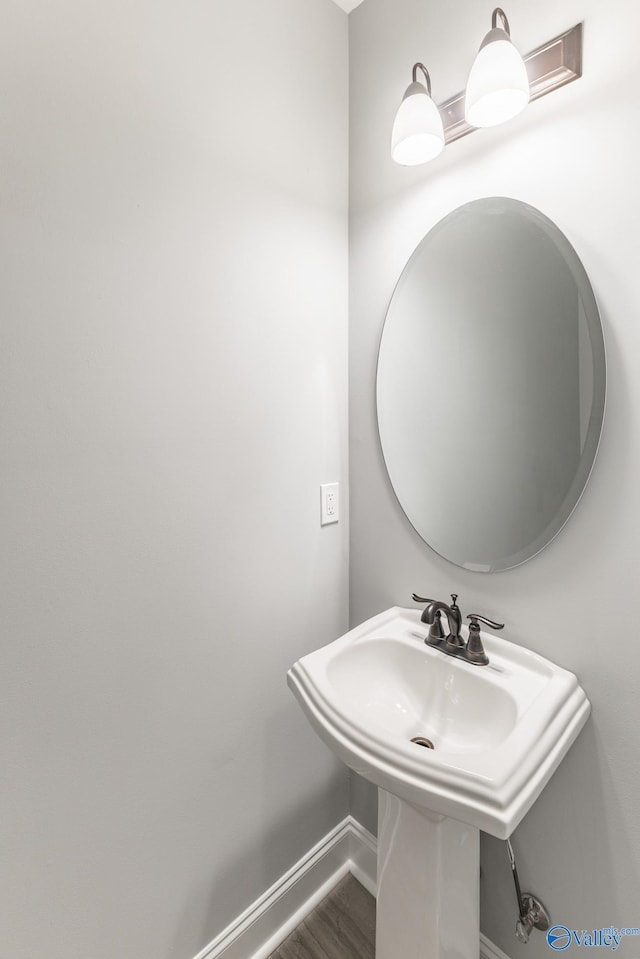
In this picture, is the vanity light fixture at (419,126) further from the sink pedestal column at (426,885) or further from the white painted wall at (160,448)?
the sink pedestal column at (426,885)

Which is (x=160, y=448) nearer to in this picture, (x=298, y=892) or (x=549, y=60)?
(x=549, y=60)

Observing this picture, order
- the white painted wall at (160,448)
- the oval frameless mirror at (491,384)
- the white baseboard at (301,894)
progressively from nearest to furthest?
the white painted wall at (160,448), the oval frameless mirror at (491,384), the white baseboard at (301,894)

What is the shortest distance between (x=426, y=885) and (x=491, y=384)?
1077 millimetres

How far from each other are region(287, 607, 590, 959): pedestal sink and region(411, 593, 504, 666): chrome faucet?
→ 0.02m

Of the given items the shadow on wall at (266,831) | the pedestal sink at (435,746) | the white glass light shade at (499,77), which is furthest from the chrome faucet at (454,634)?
the white glass light shade at (499,77)

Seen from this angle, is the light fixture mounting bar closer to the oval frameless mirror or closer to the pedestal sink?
the oval frameless mirror

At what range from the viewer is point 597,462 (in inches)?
35.4

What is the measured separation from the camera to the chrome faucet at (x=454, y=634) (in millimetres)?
1024

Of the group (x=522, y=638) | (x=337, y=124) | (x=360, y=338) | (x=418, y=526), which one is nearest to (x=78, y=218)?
(x=360, y=338)

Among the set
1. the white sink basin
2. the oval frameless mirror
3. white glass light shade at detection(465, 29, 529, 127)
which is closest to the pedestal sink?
the white sink basin

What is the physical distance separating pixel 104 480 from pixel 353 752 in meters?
0.69

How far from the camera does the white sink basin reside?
0.71 m

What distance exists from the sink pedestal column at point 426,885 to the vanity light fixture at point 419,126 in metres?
1.43

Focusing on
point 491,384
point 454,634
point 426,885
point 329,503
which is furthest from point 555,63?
point 426,885
